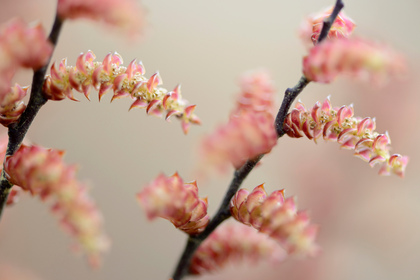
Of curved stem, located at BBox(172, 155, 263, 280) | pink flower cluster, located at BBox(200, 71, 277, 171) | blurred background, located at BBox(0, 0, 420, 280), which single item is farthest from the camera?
blurred background, located at BBox(0, 0, 420, 280)

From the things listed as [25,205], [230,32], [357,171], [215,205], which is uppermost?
[230,32]

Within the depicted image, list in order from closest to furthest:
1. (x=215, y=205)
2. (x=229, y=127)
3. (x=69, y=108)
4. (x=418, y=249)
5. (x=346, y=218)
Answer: (x=229, y=127), (x=346, y=218), (x=418, y=249), (x=69, y=108), (x=215, y=205)

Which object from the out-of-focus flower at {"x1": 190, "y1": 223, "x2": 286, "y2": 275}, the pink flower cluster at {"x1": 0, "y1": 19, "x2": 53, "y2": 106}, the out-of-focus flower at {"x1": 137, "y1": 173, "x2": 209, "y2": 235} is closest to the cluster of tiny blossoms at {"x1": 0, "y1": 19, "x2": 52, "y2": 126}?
the pink flower cluster at {"x1": 0, "y1": 19, "x2": 53, "y2": 106}

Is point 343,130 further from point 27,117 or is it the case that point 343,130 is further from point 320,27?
point 27,117

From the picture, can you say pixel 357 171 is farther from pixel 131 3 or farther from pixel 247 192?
pixel 131 3

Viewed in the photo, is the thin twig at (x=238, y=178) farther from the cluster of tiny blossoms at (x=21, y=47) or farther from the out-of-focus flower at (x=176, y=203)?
the cluster of tiny blossoms at (x=21, y=47)

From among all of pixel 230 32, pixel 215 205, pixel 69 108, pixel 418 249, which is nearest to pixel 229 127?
pixel 418 249

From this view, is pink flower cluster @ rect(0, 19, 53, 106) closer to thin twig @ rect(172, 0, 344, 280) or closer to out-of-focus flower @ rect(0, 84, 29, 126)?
out-of-focus flower @ rect(0, 84, 29, 126)

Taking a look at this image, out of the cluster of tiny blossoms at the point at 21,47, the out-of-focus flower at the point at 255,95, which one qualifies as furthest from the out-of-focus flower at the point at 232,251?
the cluster of tiny blossoms at the point at 21,47
